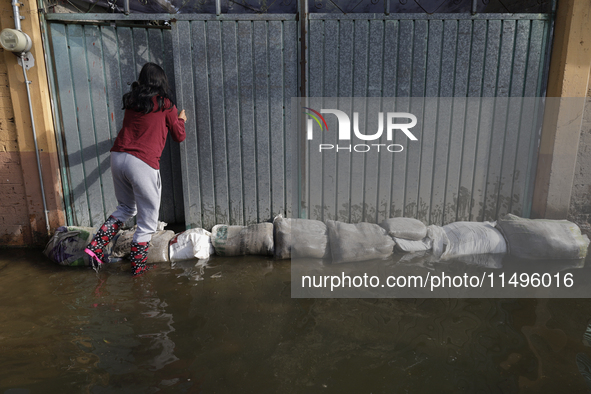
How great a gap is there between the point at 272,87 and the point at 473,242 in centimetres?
255

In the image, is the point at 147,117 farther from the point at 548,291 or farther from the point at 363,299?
the point at 548,291

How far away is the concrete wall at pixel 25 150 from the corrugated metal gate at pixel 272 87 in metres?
0.16

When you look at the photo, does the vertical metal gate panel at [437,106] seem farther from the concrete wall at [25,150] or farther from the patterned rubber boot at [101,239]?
the concrete wall at [25,150]

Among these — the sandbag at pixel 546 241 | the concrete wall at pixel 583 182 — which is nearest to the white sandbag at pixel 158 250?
the sandbag at pixel 546 241

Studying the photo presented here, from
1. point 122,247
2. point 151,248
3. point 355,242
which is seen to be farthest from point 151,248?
point 355,242

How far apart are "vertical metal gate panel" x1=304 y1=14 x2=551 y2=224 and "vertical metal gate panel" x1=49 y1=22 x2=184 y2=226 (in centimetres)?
178

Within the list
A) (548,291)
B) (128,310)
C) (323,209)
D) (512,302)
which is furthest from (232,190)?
(548,291)

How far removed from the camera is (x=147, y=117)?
3.29m

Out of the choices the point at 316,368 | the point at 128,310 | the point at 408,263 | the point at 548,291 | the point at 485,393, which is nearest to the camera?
the point at 485,393

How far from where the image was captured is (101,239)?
3.41m

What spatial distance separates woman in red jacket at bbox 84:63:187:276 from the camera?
323 cm

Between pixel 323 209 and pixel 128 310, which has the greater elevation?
pixel 323 209

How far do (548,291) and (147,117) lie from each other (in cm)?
366

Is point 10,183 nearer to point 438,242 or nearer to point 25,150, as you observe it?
point 25,150
